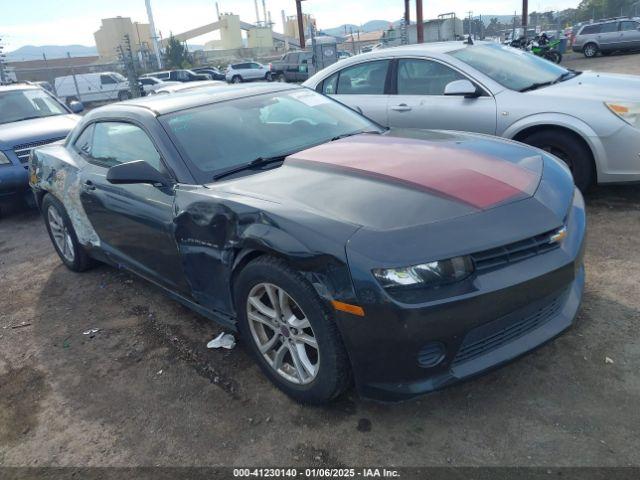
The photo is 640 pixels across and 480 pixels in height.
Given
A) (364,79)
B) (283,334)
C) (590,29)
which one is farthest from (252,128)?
(590,29)

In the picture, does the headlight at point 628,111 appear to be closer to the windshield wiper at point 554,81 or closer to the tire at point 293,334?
the windshield wiper at point 554,81

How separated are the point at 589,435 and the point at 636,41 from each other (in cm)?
2719

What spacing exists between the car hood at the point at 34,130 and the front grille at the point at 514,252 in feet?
22.6

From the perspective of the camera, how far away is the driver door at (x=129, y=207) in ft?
10.5

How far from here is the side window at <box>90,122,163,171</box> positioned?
10.9 ft

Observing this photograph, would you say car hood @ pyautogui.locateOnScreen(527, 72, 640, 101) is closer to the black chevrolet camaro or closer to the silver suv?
the black chevrolet camaro

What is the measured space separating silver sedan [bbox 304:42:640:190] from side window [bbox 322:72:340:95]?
1 centimetres

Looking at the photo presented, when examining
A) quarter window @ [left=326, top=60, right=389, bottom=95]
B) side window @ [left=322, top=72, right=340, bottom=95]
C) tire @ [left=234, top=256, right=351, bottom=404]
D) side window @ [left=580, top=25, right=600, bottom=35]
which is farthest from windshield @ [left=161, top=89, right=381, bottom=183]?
side window @ [left=580, top=25, right=600, bottom=35]

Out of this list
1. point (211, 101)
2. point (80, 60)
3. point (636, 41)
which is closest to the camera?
point (211, 101)

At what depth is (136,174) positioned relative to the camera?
3.02 m

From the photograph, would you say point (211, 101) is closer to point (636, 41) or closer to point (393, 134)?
point (393, 134)

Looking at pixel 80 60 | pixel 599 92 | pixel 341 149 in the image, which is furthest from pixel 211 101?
pixel 80 60

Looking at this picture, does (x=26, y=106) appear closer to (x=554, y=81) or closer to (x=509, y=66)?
(x=509, y=66)

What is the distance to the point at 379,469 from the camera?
2.20 m
